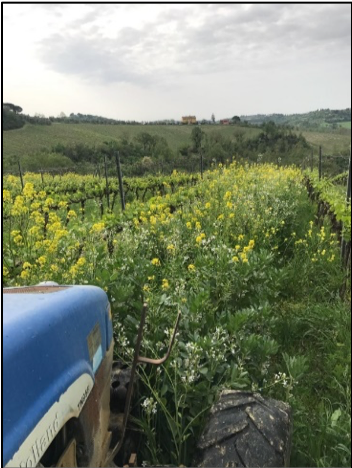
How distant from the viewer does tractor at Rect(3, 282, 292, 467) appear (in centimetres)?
120

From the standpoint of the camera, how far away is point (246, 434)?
6.66ft

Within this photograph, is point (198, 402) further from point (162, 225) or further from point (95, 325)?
point (162, 225)

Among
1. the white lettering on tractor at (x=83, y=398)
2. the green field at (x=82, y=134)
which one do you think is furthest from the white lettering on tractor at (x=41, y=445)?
the green field at (x=82, y=134)

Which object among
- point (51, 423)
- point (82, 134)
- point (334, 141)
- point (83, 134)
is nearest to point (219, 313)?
point (51, 423)

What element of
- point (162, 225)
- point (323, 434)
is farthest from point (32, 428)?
point (162, 225)

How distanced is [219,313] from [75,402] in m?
2.55

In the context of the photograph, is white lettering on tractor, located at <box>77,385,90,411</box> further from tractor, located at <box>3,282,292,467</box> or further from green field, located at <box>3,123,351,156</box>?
green field, located at <box>3,123,351,156</box>

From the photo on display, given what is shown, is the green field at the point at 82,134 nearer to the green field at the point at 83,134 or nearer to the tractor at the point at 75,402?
the green field at the point at 83,134

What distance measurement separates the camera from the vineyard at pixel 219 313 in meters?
2.63

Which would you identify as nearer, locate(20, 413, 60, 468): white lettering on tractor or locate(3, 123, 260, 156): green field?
locate(20, 413, 60, 468): white lettering on tractor

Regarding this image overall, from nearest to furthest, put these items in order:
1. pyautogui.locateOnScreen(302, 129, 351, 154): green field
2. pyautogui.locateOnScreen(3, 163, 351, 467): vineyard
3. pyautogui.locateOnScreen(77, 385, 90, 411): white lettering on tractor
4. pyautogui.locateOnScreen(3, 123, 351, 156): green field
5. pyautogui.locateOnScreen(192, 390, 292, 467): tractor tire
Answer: pyautogui.locateOnScreen(77, 385, 90, 411): white lettering on tractor → pyautogui.locateOnScreen(302, 129, 351, 154): green field → pyautogui.locateOnScreen(192, 390, 292, 467): tractor tire → pyautogui.locateOnScreen(3, 163, 351, 467): vineyard → pyautogui.locateOnScreen(3, 123, 351, 156): green field

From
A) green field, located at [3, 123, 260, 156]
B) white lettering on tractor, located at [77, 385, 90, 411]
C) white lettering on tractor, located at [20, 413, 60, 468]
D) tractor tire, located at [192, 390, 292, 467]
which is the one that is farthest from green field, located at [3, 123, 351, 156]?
white lettering on tractor, located at [20, 413, 60, 468]

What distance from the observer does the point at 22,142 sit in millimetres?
61875

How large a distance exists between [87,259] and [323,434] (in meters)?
2.55
